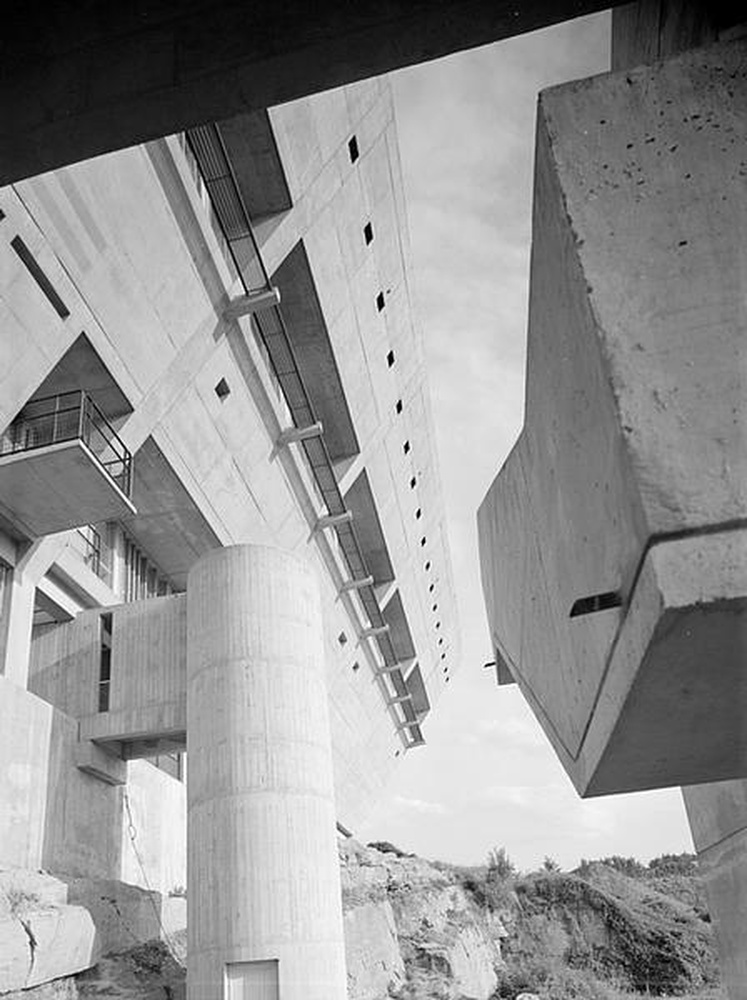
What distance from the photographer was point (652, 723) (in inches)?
122

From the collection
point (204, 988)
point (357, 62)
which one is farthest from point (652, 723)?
point (204, 988)

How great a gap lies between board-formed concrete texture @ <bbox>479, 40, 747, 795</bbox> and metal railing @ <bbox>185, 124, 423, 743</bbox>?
30.5ft

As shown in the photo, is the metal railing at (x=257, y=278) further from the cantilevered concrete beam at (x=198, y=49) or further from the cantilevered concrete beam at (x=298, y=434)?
the cantilevered concrete beam at (x=198, y=49)

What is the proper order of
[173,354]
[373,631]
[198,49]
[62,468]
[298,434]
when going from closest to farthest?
[198,49] → [62,468] → [173,354] → [298,434] → [373,631]

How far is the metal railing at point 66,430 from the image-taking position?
53.0 feet

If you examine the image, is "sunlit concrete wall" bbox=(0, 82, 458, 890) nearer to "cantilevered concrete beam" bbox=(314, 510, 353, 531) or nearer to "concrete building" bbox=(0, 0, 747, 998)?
"cantilevered concrete beam" bbox=(314, 510, 353, 531)

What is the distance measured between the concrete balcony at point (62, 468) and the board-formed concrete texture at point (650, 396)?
1211 cm

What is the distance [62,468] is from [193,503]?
4.81 metres

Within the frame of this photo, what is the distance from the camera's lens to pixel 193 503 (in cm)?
1964

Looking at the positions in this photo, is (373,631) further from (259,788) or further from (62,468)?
(62,468)

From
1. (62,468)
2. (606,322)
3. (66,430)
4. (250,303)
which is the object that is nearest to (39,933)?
(62,468)

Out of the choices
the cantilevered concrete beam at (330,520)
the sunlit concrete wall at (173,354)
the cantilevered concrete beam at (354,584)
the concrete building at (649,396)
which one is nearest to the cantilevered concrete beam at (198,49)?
the concrete building at (649,396)

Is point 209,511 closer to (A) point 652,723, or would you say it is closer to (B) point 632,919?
(A) point 652,723

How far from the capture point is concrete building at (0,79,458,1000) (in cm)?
1479
